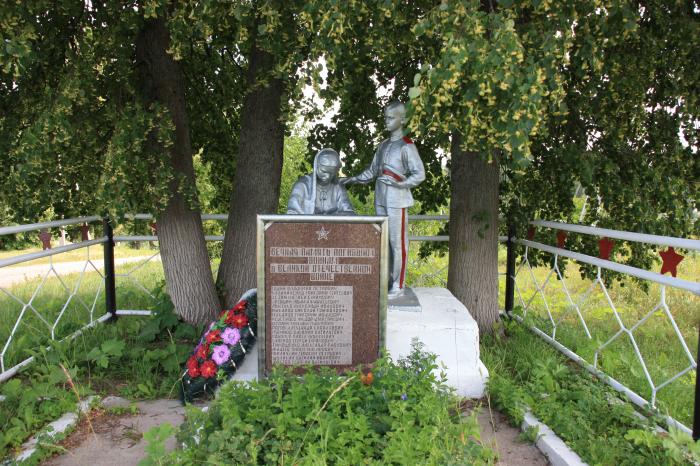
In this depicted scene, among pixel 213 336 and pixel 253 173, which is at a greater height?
pixel 253 173

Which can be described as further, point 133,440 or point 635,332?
point 635,332

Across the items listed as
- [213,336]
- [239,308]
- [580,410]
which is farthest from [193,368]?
[580,410]

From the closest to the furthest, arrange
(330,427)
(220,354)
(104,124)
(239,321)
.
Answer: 1. (330,427)
2. (220,354)
3. (239,321)
4. (104,124)

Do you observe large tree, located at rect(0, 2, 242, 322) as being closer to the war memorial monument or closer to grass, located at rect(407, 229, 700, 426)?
the war memorial monument

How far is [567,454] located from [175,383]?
270 cm

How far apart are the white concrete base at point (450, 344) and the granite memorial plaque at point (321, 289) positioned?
20 centimetres

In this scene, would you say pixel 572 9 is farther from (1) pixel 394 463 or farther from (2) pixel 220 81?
(2) pixel 220 81

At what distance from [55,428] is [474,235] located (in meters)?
3.63

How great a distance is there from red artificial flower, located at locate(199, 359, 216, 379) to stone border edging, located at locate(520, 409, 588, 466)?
6.91 ft

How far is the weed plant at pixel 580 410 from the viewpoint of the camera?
105 inches

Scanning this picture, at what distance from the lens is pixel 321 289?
12.3ft

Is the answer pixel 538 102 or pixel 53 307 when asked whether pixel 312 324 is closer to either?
pixel 538 102

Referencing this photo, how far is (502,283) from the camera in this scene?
8.38 m

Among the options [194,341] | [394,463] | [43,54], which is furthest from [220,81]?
[394,463]
